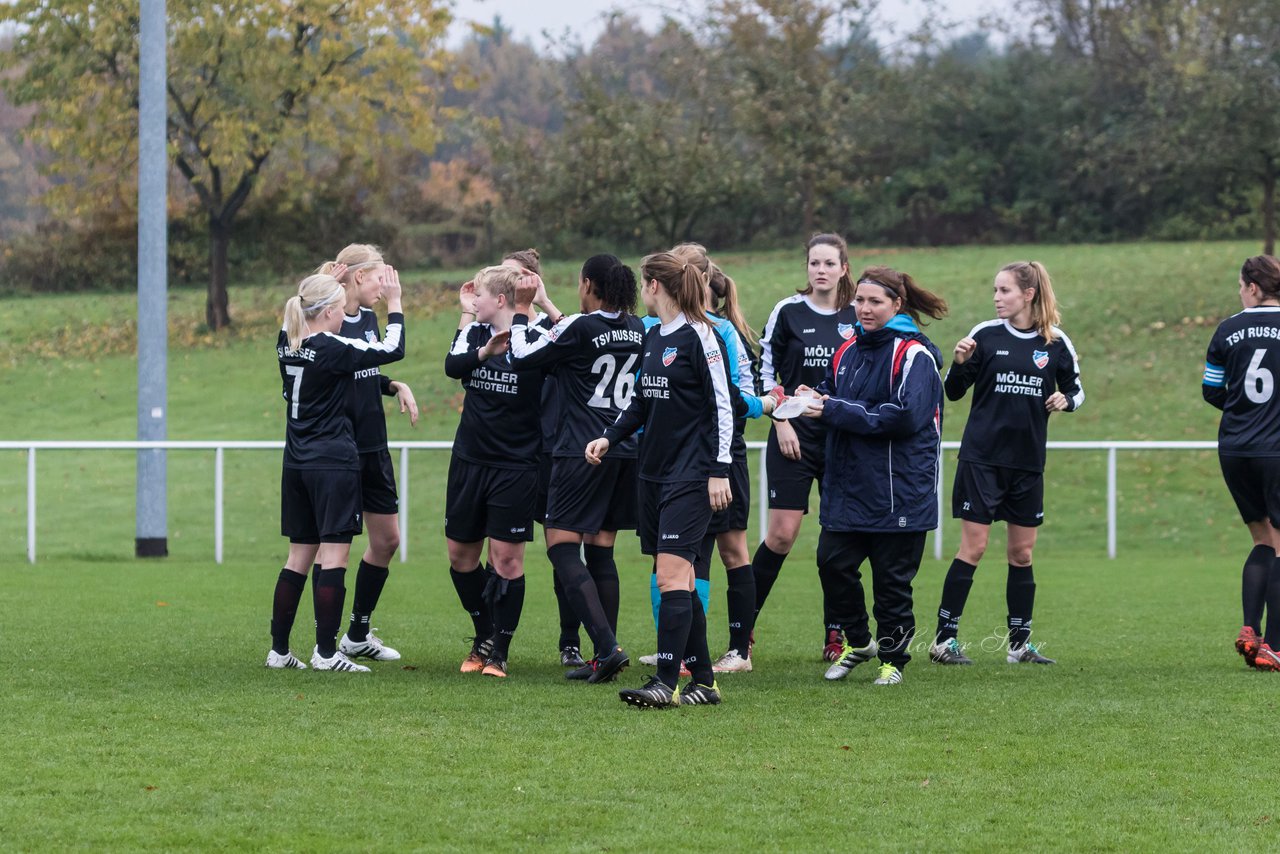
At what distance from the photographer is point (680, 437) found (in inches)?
249

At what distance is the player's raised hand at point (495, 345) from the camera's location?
22.5 ft

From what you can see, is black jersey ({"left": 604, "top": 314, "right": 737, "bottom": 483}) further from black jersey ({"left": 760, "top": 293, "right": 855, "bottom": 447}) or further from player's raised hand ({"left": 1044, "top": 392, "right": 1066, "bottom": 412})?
player's raised hand ({"left": 1044, "top": 392, "right": 1066, "bottom": 412})

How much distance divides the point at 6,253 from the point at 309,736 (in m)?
32.9

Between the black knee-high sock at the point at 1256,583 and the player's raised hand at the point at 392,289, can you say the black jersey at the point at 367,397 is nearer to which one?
the player's raised hand at the point at 392,289

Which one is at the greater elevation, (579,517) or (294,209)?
(294,209)

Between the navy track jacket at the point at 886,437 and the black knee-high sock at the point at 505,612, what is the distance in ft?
4.76

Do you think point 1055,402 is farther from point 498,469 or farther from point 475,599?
point 475,599

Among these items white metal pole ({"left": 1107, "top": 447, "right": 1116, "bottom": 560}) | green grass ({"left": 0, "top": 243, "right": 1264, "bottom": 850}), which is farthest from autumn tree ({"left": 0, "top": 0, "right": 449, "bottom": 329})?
white metal pole ({"left": 1107, "top": 447, "right": 1116, "bottom": 560})

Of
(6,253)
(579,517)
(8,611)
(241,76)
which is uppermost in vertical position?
(241,76)

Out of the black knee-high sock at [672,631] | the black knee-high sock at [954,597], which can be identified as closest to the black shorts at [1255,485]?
the black knee-high sock at [954,597]

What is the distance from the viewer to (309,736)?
5.66 m

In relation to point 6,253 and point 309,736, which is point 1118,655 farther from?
point 6,253

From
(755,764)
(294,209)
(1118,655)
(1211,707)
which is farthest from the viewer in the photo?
(294,209)

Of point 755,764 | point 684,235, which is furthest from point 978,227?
point 755,764
